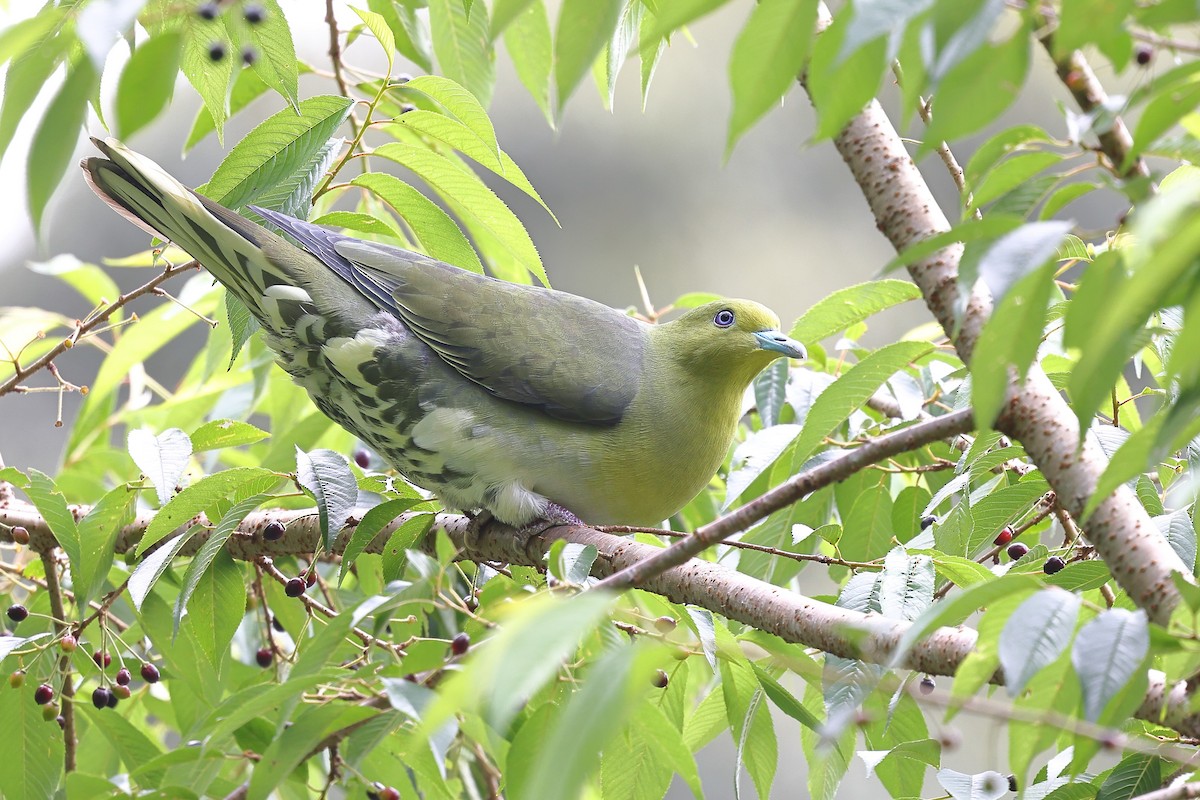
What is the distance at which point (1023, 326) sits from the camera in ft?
4.05

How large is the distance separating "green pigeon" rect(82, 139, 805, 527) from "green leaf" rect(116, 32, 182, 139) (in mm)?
1826

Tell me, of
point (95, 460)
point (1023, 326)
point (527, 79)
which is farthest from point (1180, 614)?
point (95, 460)

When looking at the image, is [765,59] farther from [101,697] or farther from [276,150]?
[101,697]

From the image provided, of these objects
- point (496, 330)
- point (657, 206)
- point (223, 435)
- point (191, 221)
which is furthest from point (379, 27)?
point (657, 206)

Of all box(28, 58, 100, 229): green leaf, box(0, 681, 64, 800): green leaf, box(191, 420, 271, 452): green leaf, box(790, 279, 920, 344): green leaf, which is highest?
box(28, 58, 100, 229): green leaf

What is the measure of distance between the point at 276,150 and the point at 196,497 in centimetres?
77

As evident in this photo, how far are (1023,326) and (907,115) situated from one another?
0.26m

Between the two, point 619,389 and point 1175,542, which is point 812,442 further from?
point 619,389

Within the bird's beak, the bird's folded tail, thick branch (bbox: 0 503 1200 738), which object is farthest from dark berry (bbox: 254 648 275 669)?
the bird's beak

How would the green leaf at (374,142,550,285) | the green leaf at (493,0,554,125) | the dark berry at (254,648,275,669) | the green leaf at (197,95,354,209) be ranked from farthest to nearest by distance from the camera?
the dark berry at (254,648,275,669) → the green leaf at (374,142,550,285) → the green leaf at (197,95,354,209) → the green leaf at (493,0,554,125)

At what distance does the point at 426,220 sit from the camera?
2781mm

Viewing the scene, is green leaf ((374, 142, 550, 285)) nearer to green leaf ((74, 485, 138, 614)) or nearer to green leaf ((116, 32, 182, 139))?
green leaf ((74, 485, 138, 614))

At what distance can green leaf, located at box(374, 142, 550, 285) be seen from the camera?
2.64m

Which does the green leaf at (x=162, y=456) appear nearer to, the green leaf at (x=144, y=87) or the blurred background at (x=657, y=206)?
the green leaf at (x=144, y=87)
